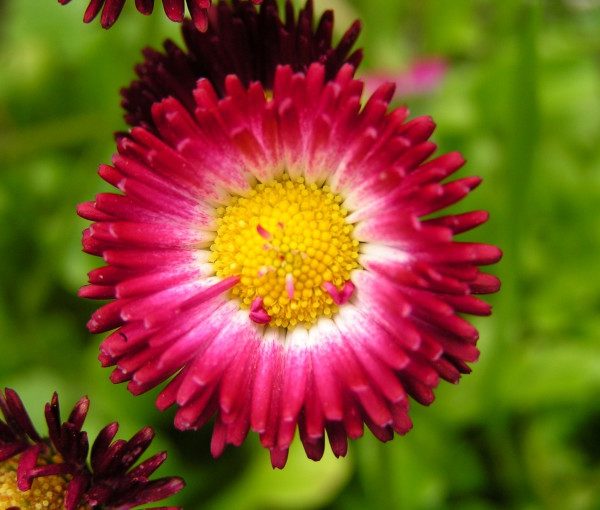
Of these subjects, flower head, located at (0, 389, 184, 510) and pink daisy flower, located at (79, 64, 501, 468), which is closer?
pink daisy flower, located at (79, 64, 501, 468)

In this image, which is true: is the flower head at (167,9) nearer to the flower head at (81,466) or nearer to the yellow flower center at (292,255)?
the yellow flower center at (292,255)

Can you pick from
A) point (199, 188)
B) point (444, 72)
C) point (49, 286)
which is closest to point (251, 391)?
point (199, 188)

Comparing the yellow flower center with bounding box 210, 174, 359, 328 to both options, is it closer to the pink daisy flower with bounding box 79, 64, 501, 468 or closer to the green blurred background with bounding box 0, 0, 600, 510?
the pink daisy flower with bounding box 79, 64, 501, 468

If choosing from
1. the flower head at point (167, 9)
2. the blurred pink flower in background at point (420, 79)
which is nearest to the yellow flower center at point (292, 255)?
the flower head at point (167, 9)

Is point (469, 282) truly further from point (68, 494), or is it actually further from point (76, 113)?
point (76, 113)

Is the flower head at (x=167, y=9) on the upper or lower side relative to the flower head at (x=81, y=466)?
upper

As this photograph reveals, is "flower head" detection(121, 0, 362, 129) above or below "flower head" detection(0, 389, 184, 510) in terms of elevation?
above

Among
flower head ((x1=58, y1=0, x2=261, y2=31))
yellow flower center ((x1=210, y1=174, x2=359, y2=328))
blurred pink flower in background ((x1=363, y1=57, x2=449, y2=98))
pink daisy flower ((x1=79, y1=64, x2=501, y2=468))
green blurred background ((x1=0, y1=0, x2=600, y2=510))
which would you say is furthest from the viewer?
blurred pink flower in background ((x1=363, y1=57, x2=449, y2=98))

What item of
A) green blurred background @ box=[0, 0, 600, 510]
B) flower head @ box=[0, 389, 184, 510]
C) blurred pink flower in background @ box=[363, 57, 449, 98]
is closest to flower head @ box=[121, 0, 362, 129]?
flower head @ box=[0, 389, 184, 510]
